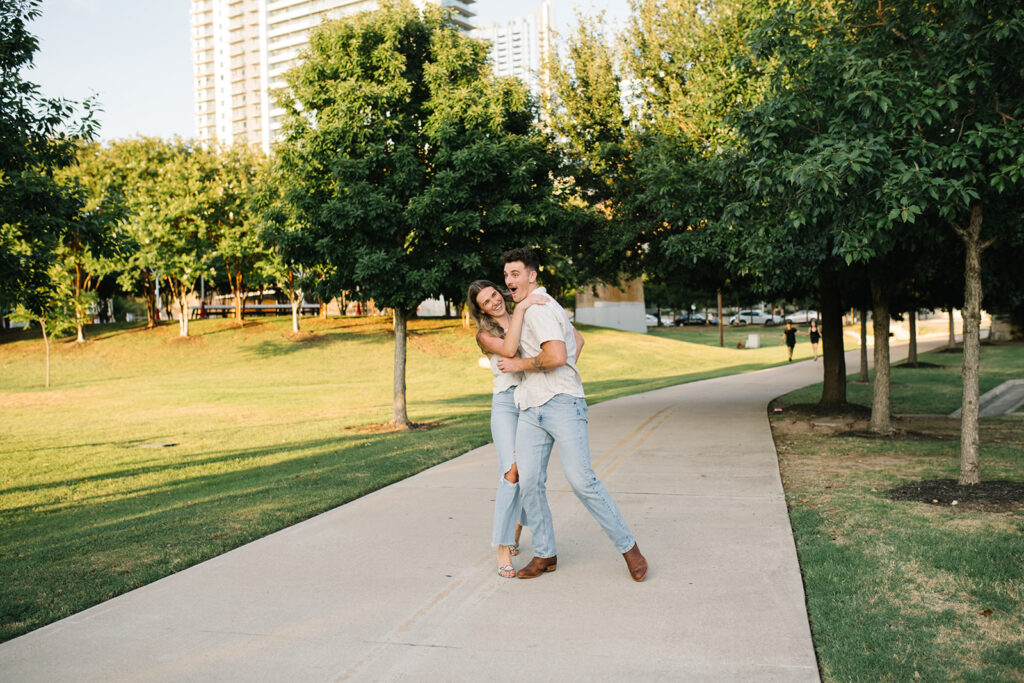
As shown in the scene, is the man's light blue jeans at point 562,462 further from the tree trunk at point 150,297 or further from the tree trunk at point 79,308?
the tree trunk at point 150,297

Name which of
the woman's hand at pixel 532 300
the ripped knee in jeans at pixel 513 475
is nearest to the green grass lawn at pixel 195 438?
the ripped knee in jeans at pixel 513 475

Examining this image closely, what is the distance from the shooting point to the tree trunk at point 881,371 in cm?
1204

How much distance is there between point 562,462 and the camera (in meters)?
4.91

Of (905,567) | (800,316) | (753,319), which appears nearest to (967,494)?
(905,567)

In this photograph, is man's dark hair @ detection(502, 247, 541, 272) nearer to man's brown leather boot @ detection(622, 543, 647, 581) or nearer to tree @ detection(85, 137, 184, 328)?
man's brown leather boot @ detection(622, 543, 647, 581)

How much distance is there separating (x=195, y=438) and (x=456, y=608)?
429 inches

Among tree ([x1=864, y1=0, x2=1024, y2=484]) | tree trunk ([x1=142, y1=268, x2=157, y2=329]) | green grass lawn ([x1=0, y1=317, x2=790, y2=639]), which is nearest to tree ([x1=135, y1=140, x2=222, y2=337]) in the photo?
tree trunk ([x1=142, y1=268, x2=157, y2=329])

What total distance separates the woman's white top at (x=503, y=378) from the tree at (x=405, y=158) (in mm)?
7734

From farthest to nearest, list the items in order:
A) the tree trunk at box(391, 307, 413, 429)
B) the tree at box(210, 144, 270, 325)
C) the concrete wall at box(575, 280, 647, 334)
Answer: the concrete wall at box(575, 280, 647, 334), the tree at box(210, 144, 270, 325), the tree trunk at box(391, 307, 413, 429)

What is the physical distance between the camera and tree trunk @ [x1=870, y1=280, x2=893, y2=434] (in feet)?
39.5

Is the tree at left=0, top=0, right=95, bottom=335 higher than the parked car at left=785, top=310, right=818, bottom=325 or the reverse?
higher

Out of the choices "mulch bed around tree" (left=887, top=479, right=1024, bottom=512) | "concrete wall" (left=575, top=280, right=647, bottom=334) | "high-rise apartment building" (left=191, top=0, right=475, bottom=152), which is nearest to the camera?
"mulch bed around tree" (left=887, top=479, right=1024, bottom=512)

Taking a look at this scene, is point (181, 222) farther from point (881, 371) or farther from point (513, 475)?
point (513, 475)

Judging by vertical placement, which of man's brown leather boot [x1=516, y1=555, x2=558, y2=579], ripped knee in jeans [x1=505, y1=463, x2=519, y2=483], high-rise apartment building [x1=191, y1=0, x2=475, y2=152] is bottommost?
man's brown leather boot [x1=516, y1=555, x2=558, y2=579]
